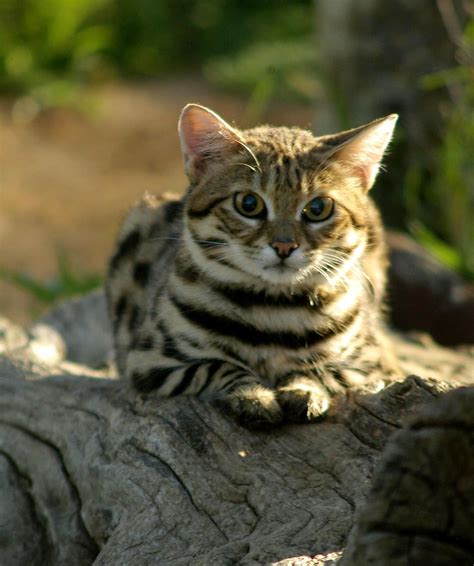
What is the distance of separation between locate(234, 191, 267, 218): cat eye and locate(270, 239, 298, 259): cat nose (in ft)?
0.54

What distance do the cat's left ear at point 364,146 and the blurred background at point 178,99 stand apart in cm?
299

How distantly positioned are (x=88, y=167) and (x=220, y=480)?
873 cm

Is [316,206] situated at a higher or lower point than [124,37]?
higher

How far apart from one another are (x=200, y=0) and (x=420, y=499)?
12199 mm

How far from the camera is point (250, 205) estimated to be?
370cm

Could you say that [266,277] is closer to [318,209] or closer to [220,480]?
[318,209]

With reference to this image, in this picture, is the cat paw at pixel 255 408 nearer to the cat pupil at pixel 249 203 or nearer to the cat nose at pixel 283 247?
the cat nose at pixel 283 247

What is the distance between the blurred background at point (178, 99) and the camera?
7.89 m

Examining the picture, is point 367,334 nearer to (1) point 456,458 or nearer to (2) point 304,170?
(2) point 304,170

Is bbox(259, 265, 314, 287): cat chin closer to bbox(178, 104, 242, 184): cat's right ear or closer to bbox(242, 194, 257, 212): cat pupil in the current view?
bbox(242, 194, 257, 212): cat pupil

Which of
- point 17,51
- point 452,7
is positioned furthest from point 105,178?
point 452,7

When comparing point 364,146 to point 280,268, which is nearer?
point 280,268

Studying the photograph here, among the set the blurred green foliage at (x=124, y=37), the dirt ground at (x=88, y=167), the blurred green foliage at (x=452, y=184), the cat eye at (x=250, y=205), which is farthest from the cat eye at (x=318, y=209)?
the blurred green foliage at (x=124, y=37)

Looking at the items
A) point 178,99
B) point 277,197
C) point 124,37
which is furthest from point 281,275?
point 124,37
